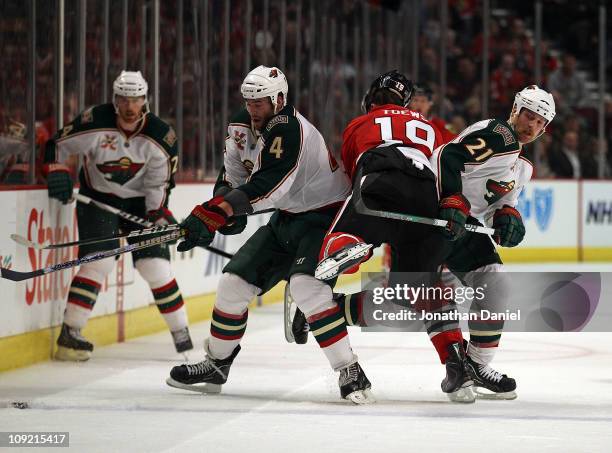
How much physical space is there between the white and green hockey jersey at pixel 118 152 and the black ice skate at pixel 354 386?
1.95 m

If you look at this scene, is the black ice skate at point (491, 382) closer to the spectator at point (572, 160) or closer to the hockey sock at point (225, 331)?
the hockey sock at point (225, 331)

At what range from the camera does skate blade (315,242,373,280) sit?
5.05 metres

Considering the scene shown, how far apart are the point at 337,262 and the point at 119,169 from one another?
213 centimetres

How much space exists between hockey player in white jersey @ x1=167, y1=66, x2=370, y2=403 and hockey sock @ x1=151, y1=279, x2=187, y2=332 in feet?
4.07

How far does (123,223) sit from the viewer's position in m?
7.05

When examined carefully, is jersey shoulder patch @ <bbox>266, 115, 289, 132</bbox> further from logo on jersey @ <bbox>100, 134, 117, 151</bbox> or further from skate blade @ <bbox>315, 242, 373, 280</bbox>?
logo on jersey @ <bbox>100, 134, 117, 151</bbox>

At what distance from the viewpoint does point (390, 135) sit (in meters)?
5.29

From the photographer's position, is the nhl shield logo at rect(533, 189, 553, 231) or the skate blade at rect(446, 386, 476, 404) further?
the nhl shield logo at rect(533, 189, 553, 231)

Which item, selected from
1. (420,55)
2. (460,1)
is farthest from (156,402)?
(460,1)

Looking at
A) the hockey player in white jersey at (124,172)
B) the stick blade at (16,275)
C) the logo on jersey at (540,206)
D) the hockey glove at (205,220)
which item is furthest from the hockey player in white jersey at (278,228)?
the logo on jersey at (540,206)

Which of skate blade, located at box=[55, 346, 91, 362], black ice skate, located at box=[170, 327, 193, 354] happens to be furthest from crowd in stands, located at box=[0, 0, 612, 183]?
black ice skate, located at box=[170, 327, 193, 354]

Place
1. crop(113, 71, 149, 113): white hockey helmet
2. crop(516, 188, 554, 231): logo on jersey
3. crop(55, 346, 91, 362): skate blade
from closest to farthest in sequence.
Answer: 1. crop(55, 346, 91, 362): skate blade
2. crop(113, 71, 149, 113): white hockey helmet
3. crop(516, 188, 554, 231): logo on jersey

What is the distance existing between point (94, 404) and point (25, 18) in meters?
2.53

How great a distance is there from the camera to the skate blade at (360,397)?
5242 mm
